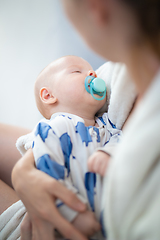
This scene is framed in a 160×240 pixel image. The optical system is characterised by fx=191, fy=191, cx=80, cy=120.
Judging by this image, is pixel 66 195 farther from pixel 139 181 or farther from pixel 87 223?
pixel 139 181

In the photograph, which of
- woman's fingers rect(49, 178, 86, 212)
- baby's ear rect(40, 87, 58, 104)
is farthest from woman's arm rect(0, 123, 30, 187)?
woman's fingers rect(49, 178, 86, 212)

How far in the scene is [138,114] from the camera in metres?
0.37

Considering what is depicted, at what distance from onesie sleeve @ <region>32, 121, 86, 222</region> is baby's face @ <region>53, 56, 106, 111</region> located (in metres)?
0.20

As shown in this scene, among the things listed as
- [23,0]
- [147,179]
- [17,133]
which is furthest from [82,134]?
[23,0]

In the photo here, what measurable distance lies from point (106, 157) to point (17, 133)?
2.40 feet

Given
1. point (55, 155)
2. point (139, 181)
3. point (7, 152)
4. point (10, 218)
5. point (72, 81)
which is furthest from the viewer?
point (7, 152)

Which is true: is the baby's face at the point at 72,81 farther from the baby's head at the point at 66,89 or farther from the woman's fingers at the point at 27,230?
the woman's fingers at the point at 27,230

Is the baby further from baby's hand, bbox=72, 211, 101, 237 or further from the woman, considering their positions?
the woman

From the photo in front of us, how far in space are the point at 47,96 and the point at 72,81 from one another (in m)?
0.16

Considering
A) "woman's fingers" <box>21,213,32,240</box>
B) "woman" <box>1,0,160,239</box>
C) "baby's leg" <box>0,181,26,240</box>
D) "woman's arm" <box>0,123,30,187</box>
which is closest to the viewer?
"woman" <box>1,0,160,239</box>

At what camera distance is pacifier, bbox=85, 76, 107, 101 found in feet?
2.62

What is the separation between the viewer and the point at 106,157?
0.49m

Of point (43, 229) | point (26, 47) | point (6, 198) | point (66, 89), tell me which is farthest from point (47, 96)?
point (26, 47)

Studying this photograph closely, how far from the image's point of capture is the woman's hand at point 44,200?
45 cm
